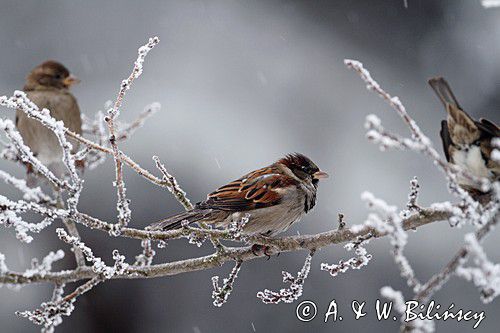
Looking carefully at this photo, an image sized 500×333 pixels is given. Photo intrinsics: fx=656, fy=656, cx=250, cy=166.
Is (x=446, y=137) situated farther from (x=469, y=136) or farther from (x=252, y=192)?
(x=252, y=192)

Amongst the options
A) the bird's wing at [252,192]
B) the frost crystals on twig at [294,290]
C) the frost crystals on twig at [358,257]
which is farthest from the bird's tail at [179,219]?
the frost crystals on twig at [358,257]

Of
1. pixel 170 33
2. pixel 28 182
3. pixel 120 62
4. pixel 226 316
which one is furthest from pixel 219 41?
pixel 28 182

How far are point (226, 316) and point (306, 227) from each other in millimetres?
1273

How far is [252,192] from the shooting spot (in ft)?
12.6

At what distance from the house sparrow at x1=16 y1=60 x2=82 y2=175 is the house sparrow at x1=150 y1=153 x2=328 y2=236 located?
176 cm

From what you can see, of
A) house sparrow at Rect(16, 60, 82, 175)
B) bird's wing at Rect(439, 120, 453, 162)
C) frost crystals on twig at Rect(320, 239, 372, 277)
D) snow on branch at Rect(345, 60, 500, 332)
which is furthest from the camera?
house sparrow at Rect(16, 60, 82, 175)

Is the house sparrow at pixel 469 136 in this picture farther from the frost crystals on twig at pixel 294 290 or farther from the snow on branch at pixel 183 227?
the frost crystals on twig at pixel 294 290

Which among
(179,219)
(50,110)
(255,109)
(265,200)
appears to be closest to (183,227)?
(179,219)

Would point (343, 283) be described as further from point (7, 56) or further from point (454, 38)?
point (7, 56)

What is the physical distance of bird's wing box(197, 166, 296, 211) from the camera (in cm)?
369

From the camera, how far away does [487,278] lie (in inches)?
78.7

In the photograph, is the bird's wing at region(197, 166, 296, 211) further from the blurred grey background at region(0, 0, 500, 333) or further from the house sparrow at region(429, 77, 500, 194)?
the blurred grey background at region(0, 0, 500, 333)

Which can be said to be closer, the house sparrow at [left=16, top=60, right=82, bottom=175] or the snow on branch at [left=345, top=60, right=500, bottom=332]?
the snow on branch at [left=345, top=60, right=500, bottom=332]
